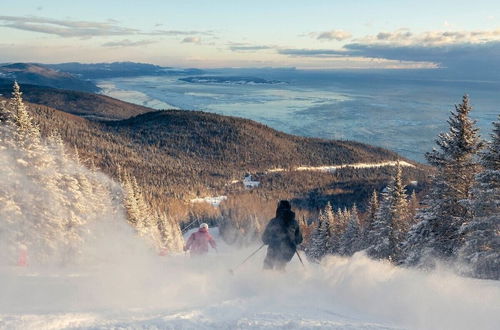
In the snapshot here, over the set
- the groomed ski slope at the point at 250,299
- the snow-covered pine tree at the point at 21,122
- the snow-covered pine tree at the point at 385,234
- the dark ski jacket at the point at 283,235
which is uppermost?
the snow-covered pine tree at the point at 21,122

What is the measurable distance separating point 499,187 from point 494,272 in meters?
3.32

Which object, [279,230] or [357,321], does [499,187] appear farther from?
[357,321]

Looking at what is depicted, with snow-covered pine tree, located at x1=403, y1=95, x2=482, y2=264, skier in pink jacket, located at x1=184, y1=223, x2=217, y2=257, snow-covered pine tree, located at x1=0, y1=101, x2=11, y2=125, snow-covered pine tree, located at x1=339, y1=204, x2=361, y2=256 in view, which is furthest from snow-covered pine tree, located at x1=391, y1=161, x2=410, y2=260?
snow-covered pine tree, located at x1=0, y1=101, x2=11, y2=125

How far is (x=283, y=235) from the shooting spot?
11789 millimetres

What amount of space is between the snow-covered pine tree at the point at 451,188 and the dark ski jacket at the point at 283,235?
30.5 feet

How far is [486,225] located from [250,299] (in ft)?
36.6

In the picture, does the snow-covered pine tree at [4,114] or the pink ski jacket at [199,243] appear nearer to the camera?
the pink ski jacket at [199,243]

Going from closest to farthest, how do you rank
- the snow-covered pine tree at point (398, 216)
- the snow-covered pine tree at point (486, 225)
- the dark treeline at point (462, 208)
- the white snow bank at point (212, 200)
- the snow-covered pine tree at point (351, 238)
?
the snow-covered pine tree at point (486, 225) < the dark treeline at point (462, 208) < the snow-covered pine tree at point (398, 216) < the snow-covered pine tree at point (351, 238) < the white snow bank at point (212, 200)

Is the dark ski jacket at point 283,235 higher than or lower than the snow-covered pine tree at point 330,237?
higher

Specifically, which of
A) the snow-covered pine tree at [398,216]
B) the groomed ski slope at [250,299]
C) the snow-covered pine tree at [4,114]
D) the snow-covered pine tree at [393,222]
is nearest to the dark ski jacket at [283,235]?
the groomed ski slope at [250,299]

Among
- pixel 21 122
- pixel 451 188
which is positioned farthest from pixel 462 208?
pixel 21 122

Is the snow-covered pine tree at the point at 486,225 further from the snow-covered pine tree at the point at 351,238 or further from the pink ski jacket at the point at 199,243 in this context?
the snow-covered pine tree at the point at 351,238

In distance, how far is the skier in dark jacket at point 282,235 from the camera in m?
11.8

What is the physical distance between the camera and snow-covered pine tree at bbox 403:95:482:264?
17.9m
